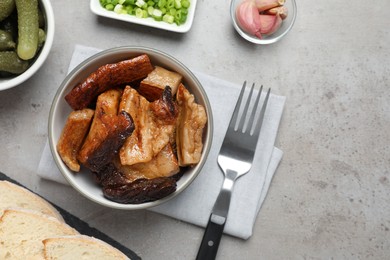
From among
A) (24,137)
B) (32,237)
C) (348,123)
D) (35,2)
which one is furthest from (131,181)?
(348,123)

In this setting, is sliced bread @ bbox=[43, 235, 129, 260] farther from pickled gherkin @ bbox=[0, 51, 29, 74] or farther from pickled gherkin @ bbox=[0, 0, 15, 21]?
pickled gherkin @ bbox=[0, 0, 15, 21]

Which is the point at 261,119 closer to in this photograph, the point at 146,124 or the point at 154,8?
the point at 146,124

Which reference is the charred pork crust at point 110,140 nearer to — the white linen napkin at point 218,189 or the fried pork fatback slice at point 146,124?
the fried pork fatback slice at point 146,124

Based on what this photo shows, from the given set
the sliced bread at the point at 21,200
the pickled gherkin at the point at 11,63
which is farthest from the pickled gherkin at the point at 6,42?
the sliced bread at the point at 21,200

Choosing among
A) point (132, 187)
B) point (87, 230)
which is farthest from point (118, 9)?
point (87, 230)

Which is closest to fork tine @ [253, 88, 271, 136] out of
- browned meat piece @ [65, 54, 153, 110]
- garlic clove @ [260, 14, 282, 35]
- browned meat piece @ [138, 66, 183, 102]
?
garlic clove @ [260, 14, 282, 35]
